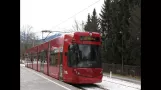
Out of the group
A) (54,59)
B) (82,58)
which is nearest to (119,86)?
(82,58)

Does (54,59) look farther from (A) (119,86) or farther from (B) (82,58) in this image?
(A) (119,86)

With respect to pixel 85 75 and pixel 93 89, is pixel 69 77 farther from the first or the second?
pixel 93 89

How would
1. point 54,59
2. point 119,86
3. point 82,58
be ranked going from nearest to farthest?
point 82,58
point 119,86
point 54,59

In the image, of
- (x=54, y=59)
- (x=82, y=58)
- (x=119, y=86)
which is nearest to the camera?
(x=82, y=58)

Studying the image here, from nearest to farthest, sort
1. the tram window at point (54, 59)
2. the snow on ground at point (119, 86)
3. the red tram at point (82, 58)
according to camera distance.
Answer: the snow on ground at point (119, 86) < the red tram at point (82, 58) < the tram window at point (54, 59)

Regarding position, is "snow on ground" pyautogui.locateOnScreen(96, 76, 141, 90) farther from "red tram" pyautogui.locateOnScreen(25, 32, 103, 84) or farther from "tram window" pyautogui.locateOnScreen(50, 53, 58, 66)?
→ "tram window" pyautogui.locateOnScreen(50, 53, 58, 66)

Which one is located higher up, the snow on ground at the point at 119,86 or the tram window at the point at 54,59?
the tram window at the point at 54,59

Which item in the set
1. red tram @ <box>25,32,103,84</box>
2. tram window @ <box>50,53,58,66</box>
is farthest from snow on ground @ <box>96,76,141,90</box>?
tram window @ <box>50,53,58,66</box>

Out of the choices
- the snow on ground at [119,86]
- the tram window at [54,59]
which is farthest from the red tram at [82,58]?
the tram window at [54,59]

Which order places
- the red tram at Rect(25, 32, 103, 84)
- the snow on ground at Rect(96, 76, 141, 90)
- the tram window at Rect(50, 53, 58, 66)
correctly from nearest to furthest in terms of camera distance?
the snow on ground at Rect(96, 76, 141, 90) < the red tram at Rect(25, 32, 103, 84) < the tram window at Rect(50, 53, 58, 66)

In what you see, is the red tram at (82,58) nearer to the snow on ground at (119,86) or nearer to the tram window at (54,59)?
the snow on ground at (119,86)
